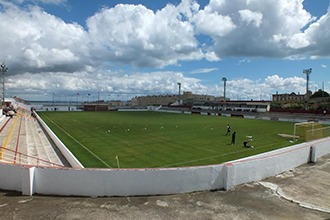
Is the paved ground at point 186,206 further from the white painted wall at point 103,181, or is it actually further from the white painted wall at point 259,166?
the white painted wall at point 259,166

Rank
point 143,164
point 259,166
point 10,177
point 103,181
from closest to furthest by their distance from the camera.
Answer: point 103,181
point 10,177
point 259,166
point 143,164

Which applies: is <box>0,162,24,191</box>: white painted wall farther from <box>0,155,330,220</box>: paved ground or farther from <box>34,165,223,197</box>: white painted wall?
<box>34,165,223,197</box>: white painted wall

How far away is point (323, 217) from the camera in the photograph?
7824mm

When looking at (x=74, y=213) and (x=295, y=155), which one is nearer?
(x=74, y=213)

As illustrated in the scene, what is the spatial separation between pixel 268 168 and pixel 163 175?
225 inches

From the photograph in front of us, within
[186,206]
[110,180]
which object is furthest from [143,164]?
[186,206]

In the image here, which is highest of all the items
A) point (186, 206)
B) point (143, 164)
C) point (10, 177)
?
point (10, 177)

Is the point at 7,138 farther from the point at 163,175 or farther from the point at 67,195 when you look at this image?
the point at 163,175

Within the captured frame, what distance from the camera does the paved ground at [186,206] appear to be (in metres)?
7.52

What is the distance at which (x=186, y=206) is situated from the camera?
27.2 feet

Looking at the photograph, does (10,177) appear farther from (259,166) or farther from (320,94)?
(320,94)

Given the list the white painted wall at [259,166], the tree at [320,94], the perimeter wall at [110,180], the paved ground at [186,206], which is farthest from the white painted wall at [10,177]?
the tree at [320,94]

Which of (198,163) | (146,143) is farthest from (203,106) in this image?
(198,163)

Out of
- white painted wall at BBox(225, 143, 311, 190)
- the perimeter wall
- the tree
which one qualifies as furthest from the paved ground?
the tree
